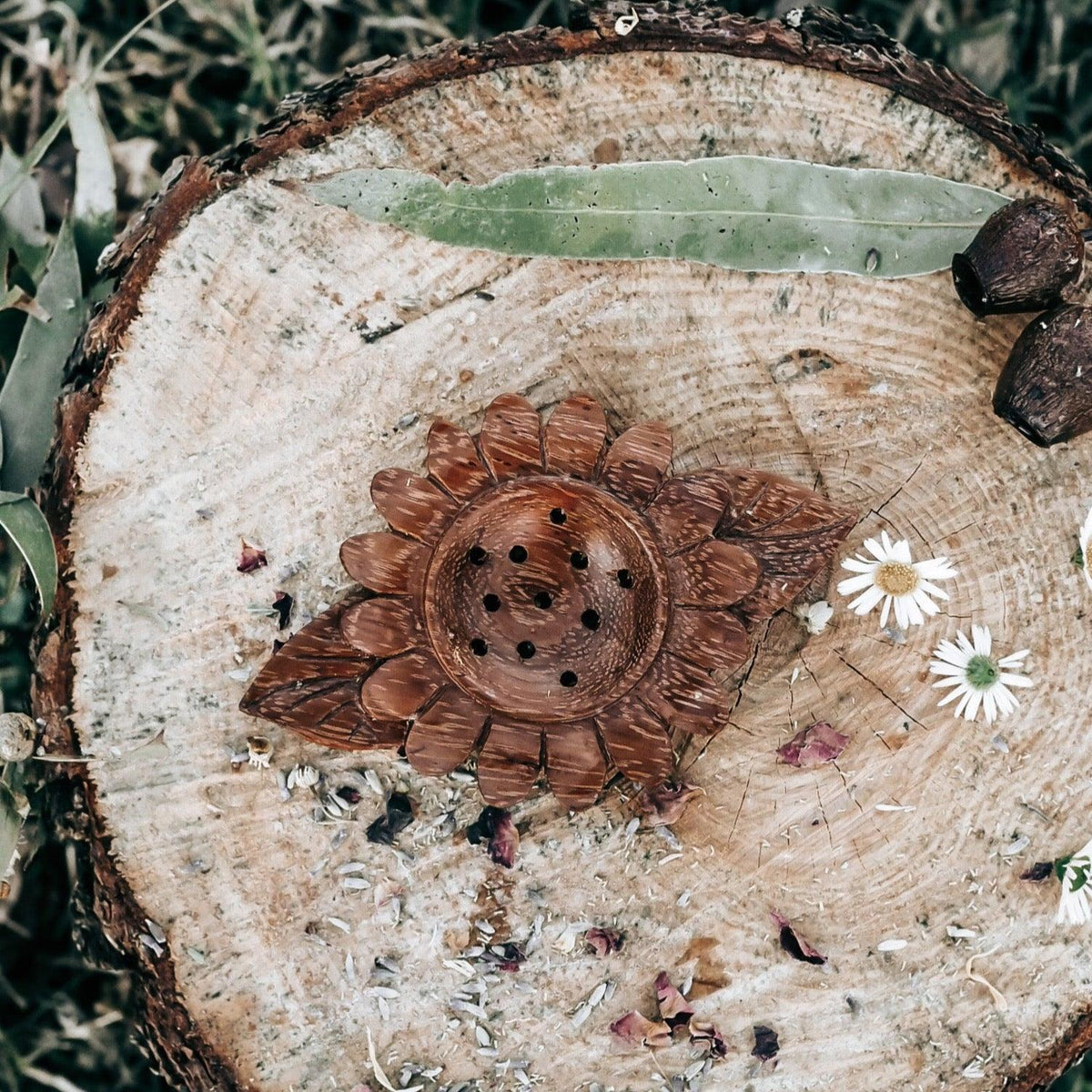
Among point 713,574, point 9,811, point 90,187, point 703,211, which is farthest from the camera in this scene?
point 90,187

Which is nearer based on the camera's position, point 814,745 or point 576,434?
point 576,434

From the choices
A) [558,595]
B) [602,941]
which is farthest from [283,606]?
[602,941]

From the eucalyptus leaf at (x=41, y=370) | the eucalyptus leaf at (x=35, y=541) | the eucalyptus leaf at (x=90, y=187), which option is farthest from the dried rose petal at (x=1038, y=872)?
the eucalyptus leaf at (x=90, y=187)

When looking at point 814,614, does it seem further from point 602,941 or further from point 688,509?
point 602,941

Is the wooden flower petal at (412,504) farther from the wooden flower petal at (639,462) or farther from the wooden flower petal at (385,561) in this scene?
the wooden flower petal at (639,462)

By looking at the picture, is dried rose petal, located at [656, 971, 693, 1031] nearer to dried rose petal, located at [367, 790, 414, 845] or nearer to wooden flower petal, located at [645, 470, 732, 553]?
dried rose petal, located at [367, 790, 414, 845]

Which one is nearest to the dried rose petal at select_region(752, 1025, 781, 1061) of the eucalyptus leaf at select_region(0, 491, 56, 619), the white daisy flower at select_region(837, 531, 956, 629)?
the white daisy flower at select_region(837, 531, 956, 629)
